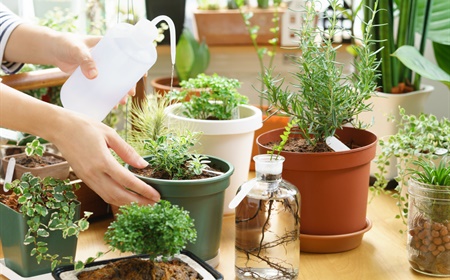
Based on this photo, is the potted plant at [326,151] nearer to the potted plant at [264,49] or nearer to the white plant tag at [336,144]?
the white plant tag at [336,144]

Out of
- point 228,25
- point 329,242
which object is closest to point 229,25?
point 228,25

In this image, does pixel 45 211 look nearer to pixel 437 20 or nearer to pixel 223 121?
pixel 223 121

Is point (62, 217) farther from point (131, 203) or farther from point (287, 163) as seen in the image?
point (287, 163)

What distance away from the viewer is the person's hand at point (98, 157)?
101 centimetres

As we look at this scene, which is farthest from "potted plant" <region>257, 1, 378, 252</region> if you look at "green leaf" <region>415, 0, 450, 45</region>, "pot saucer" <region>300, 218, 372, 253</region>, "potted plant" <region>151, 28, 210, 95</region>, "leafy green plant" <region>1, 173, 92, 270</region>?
"potted plant" <region>151, 28, 210, 95</region>

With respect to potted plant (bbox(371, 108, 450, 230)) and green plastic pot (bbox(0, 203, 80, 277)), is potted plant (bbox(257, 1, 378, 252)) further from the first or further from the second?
green plastic pot (bbox(0, 203, 80, 277))

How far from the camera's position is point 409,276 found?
1208mm

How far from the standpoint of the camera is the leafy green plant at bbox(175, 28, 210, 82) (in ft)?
6.51

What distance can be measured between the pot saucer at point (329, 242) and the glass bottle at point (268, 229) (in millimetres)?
98

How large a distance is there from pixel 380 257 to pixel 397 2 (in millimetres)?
737

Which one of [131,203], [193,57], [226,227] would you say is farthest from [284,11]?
[131,203]

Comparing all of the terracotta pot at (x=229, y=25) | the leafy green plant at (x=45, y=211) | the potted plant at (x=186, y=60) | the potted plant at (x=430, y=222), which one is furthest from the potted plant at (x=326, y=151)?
the terracotta pot at (x=229, y=25)

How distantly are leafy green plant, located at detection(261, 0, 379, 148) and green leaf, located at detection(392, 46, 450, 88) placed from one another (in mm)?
251

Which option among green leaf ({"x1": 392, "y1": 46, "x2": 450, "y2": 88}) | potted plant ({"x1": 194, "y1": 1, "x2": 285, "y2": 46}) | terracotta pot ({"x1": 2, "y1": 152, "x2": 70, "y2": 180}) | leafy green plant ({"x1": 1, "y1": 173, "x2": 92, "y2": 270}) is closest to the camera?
leafy green plant ({"x1": 1, "y1": 173, "x2": 92, "y2": 270})
